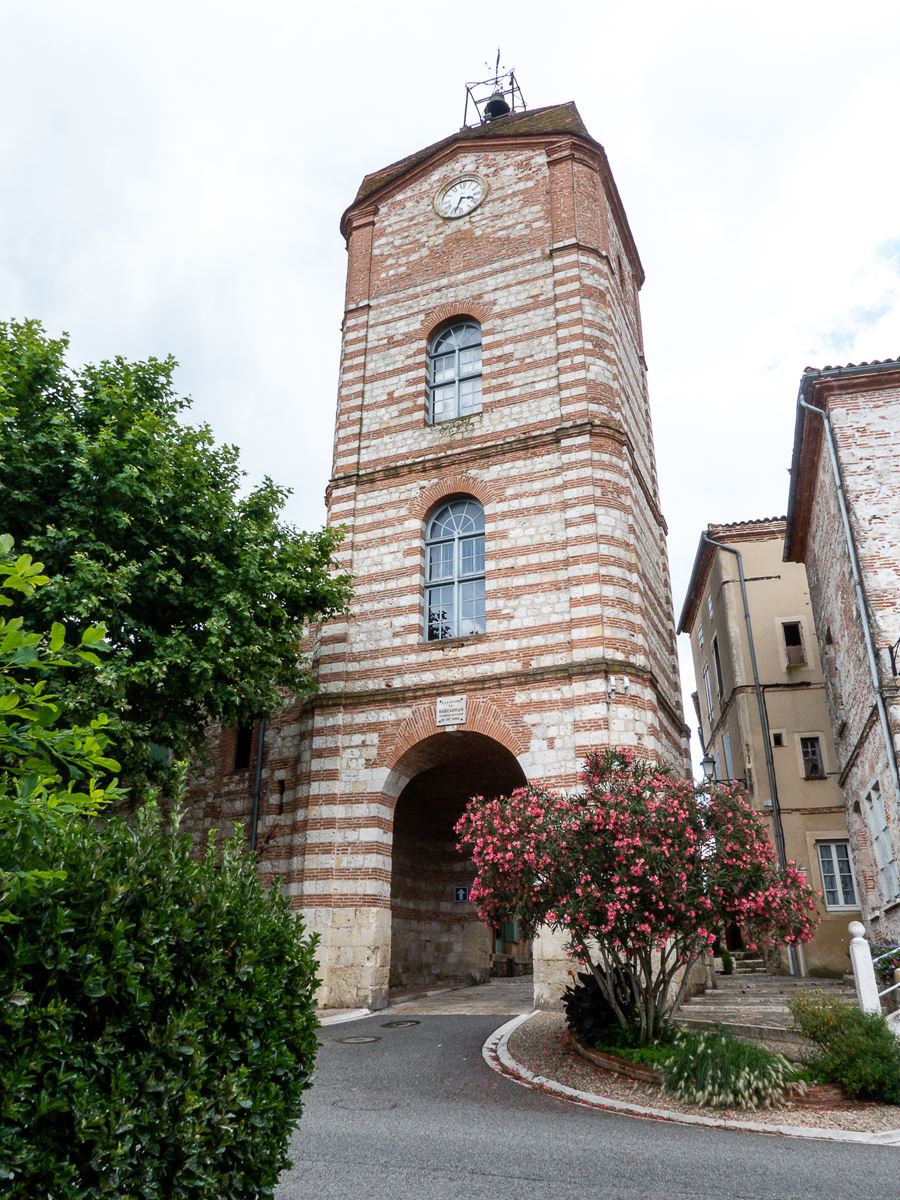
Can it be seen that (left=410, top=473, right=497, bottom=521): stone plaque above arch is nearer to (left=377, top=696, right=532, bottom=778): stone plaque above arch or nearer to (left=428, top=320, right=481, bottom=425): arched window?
(left=428, top=320, right=481, bottom=425): arched window

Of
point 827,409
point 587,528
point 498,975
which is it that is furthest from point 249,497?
point 498,975

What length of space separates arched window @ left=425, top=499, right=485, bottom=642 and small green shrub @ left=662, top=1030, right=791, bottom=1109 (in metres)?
8.18

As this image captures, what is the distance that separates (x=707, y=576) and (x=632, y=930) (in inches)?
819

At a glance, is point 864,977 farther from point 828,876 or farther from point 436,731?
point 828,876

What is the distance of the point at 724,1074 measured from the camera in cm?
738

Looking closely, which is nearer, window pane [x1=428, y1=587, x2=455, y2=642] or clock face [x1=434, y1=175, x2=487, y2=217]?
window pane [x1=428, y1=587, x2=455, y2=642]

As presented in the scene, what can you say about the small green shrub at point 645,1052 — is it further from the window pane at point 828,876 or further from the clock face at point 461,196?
the clock face at point 461,196

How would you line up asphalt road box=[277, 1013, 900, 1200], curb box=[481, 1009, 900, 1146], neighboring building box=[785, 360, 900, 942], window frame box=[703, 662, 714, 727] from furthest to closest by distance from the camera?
1. window frame box=[703, 662, 714, 727]
2. neighboring building box=[785, 360, 900, 942]
3. curb box=[481, 1009, 900, 1146]
4. asphalt road box=[277, 1013, 900, 1200]

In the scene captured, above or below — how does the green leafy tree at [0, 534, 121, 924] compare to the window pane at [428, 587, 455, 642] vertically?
below

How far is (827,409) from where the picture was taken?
13680 mm

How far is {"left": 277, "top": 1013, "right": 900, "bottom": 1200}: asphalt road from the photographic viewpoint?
201 inches

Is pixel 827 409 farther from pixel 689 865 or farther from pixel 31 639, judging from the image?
pixel 31 639

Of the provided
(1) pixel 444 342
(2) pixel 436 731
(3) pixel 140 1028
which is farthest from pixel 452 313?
(3) pixel 140 1028

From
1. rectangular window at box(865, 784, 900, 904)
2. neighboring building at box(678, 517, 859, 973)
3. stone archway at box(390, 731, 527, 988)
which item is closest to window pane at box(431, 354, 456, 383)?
stone archway at box(390, 731, 527, 988)
